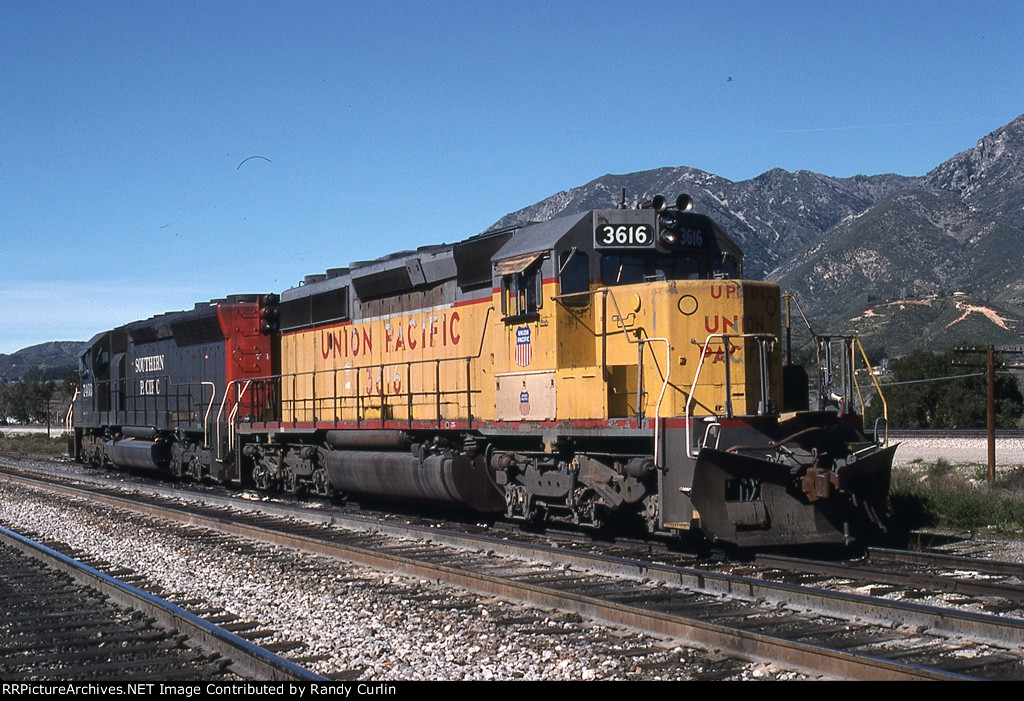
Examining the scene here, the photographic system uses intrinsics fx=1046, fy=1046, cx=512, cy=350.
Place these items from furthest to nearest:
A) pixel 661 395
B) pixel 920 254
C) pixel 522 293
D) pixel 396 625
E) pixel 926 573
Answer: pixel 920 254, pixel 522 293, pixel 661 395, pixel 926 573, pixel 396 625

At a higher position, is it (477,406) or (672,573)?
(477,406)

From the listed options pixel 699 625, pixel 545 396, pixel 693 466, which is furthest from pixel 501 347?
pixel 699 625

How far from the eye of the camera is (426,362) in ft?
45.9

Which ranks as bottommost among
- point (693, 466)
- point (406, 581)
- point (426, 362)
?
point (406, 581)

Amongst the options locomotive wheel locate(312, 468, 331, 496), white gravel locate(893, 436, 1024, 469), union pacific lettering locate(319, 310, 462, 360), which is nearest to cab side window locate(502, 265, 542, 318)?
union pacific lettering locate(319, 310, 462, 360)

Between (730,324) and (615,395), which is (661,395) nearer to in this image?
(615,395)

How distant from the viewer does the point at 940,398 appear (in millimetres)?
39188

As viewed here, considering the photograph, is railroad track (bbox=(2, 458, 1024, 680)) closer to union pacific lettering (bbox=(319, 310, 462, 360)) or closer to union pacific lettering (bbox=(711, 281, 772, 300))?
union pacific lettering (bbox=(711, 281, 772, 300))

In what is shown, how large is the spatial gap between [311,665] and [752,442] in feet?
16.1

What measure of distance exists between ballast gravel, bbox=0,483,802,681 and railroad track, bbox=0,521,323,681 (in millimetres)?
435

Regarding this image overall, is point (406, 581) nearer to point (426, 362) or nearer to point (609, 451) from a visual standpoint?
point (609, 451)

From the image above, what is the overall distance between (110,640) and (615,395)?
17.8 feet

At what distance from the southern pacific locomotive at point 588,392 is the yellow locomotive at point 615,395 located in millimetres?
21

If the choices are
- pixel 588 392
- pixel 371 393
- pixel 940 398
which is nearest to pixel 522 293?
pixel 588 392
